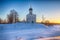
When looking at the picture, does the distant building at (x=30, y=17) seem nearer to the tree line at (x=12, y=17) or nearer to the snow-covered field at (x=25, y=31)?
the snow-covered field at (x=25, y=31)

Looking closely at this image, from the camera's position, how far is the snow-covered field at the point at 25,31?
202 centimetres

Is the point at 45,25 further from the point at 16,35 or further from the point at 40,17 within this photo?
the point at 16,35

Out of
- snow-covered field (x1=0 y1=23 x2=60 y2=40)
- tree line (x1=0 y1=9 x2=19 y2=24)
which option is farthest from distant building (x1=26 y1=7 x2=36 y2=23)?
tree line (x1=0 y1=9 x2=19 y2=24)

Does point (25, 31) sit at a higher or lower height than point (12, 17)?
lower

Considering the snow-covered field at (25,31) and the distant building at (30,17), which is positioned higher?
the distant building at (30,17)

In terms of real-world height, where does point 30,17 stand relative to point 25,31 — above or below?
above

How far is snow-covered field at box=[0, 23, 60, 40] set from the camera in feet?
6.63

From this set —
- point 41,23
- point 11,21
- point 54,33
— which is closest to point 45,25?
point 41,23

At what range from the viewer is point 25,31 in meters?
2.05

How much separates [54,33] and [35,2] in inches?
27.0

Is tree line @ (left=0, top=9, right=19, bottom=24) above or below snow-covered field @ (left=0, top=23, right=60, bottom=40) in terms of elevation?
above

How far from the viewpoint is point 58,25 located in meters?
2.13

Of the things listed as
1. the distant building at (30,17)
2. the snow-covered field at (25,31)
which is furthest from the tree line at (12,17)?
the distant building at (30,17)

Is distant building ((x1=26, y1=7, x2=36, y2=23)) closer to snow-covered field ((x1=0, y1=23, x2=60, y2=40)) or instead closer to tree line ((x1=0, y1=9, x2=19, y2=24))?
snow-covered field ((x1=0, y1=23, x2=60, y2=40))
